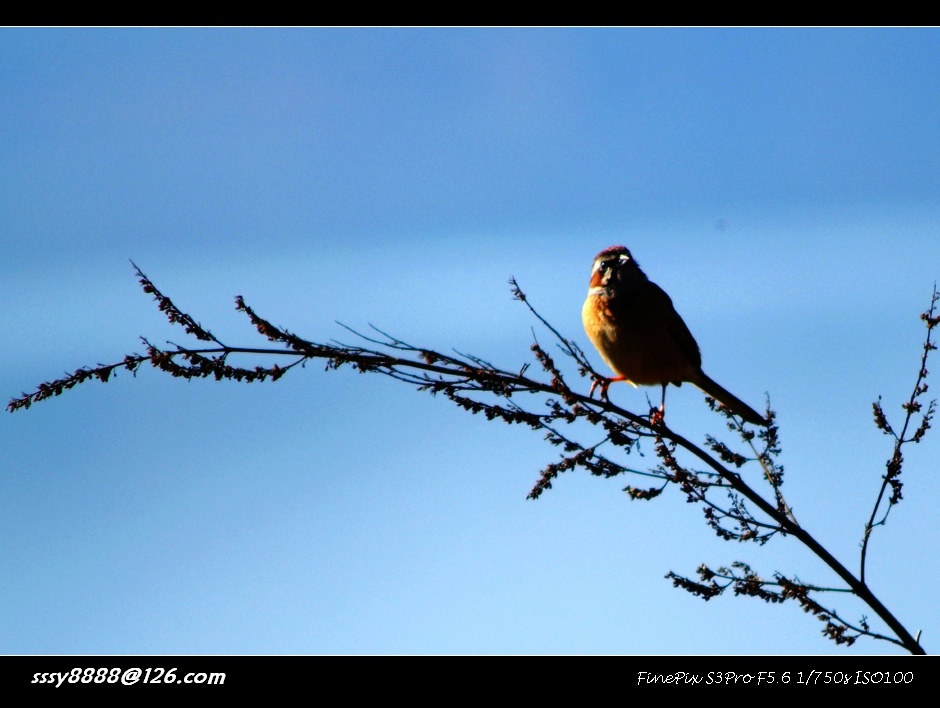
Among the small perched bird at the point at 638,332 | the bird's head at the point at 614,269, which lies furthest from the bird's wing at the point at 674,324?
the bird's head at the point at 614,269

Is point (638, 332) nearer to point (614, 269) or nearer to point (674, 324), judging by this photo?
point (674, 324)

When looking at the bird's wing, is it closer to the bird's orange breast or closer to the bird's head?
the bird's orange breast

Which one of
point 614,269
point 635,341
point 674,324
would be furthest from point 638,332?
point 614,269

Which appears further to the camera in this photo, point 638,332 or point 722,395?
point 722,395

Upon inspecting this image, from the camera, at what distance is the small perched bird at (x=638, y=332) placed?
585cm

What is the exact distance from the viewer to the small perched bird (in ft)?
19.2

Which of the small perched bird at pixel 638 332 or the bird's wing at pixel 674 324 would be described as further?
the bird's wing at pixel 674 324

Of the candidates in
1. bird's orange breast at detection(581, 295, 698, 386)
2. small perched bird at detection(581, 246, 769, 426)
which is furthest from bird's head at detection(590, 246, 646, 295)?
bird's orange breast at detection(581, 295, 698, 386)

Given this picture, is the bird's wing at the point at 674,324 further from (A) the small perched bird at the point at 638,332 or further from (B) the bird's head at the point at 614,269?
(B) the bird's head at the point at 614,269

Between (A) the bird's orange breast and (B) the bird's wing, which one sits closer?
(A) the bird's orange breast

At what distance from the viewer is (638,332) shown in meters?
5.84
